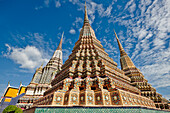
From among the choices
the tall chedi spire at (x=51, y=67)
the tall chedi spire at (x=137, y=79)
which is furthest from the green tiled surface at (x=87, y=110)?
the tall chedi spire at (x=51, y=67)

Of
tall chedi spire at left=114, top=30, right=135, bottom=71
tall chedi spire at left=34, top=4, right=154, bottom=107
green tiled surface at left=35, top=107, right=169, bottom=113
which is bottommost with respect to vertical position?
green tiled surface at left=35, top=107, right=169, bottom=113

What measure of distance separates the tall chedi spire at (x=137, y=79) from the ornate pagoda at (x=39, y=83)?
→ 16646mm

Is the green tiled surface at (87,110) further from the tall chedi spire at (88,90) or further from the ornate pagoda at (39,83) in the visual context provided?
the ornate pagoda at (39,83)

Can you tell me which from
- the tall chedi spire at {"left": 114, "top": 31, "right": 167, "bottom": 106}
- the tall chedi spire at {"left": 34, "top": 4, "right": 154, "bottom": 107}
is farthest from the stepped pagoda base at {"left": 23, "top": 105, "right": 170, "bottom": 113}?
the tall chedi spire at {"left": 114, "top": 31, "right": 167, "bottom": 106}

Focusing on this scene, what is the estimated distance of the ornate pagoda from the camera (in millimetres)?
16956

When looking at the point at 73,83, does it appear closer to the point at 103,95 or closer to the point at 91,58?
the point at 103,95

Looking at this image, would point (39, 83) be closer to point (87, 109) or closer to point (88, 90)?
point (88, 90)

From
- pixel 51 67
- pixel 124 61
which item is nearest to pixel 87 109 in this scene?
pixel 124 61

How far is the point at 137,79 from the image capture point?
12.3 meters

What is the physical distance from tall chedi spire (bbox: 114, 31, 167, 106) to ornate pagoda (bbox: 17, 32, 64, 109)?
16646 millimetres

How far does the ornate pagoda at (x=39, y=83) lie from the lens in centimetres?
1696

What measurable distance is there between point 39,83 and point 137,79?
779 inches

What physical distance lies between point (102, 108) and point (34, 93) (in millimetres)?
19001

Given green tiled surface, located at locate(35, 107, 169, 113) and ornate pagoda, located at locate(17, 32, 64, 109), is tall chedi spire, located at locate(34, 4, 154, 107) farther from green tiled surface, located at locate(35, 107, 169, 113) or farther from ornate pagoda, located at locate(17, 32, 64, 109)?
ornate pagoda, located at locate(17, 32, 64, 109)
